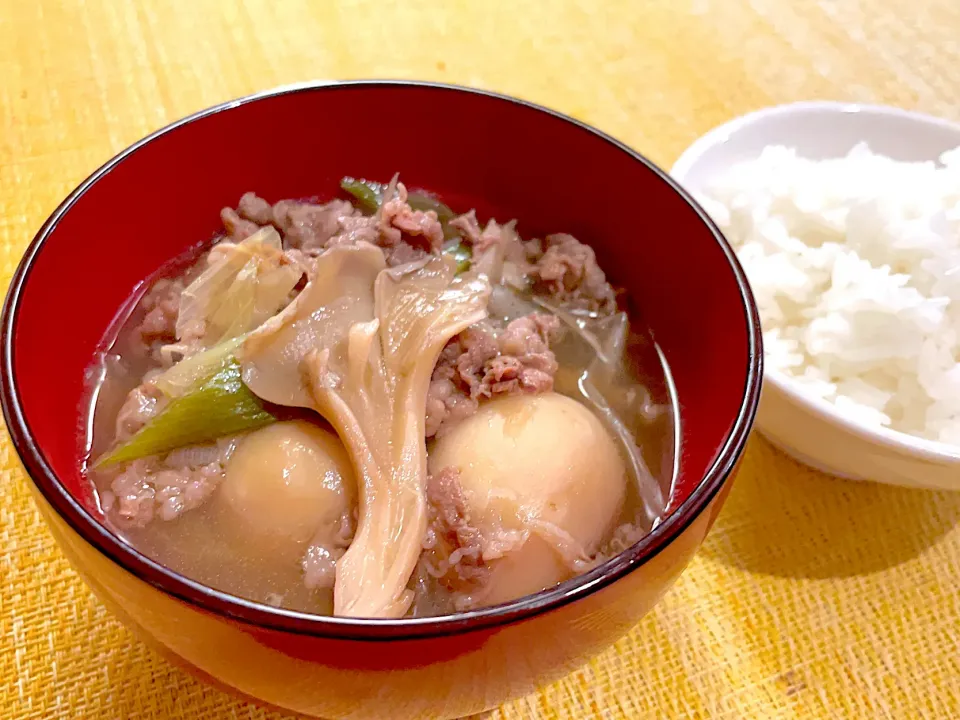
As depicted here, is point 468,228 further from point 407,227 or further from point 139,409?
point 139,409

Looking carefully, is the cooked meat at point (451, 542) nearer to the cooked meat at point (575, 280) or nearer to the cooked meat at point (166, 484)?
the cooked meat at point (166, 484)

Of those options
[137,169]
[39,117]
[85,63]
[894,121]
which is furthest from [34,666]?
[894,121]

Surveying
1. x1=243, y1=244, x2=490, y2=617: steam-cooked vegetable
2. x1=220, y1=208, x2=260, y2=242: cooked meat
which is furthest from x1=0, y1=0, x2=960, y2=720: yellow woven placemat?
x1=220, y1=208, x2=260, y2=242: cooked meat

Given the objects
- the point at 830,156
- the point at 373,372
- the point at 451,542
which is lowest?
the point at 830,156

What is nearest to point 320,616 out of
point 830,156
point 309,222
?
point 309,222

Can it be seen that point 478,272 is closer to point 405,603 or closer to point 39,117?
point 405,603

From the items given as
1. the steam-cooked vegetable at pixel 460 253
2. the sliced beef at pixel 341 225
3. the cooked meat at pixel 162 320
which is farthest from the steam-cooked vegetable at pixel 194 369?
the steam-cooked vegetable at pixel 460 253
